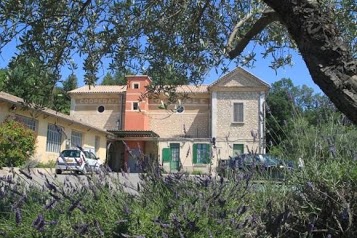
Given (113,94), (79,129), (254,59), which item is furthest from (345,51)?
(113,94)

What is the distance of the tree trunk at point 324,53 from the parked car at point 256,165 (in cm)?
108

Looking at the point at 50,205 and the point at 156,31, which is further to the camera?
the point at 156,31

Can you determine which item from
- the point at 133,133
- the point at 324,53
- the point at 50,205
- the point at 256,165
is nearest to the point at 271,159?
the point at 256,165

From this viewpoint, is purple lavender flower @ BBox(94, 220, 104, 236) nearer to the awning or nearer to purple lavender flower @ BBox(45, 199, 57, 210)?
purple lavender flower @ BBox(45, 199, 57, 210)

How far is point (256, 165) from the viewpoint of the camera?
3.75 m

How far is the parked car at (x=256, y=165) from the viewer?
12.1 feet

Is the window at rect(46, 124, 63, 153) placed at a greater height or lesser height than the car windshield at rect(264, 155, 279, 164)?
greater

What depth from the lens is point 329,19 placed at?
293 cm

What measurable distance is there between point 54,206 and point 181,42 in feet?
10.7

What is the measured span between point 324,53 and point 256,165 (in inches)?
49.8

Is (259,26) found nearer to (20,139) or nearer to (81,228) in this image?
(81,228)

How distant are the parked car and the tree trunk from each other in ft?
3.54

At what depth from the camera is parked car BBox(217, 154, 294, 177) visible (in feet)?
12.1

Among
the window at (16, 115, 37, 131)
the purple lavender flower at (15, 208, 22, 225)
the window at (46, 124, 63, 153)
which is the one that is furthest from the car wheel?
the window at (46, 124, 63, 153)
